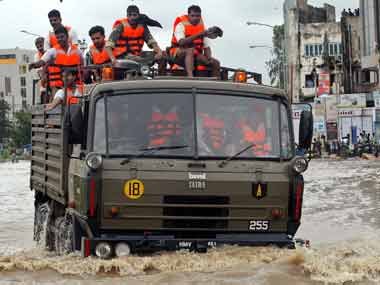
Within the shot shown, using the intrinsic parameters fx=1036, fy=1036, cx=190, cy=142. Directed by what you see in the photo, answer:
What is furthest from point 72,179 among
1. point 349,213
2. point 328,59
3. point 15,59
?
point 15,59

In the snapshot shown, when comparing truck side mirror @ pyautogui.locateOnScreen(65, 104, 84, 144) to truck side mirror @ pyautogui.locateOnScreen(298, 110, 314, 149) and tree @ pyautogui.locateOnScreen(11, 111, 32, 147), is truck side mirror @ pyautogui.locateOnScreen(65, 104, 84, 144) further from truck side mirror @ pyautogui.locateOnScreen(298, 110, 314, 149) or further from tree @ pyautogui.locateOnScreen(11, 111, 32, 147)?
tree @ pyautogui.locateOnScreen(11, 111, 32, 147)

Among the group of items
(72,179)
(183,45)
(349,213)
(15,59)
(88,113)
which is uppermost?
(15,59)

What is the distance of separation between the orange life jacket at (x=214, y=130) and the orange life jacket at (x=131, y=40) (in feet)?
9.88

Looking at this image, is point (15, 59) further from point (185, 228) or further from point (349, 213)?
point (185, 228)

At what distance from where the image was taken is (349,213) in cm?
Result: 2148

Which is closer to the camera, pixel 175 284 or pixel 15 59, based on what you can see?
pixel 175 284

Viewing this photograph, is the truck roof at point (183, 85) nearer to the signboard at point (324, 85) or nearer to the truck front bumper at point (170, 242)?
the truck front bumper at point (170, 242)

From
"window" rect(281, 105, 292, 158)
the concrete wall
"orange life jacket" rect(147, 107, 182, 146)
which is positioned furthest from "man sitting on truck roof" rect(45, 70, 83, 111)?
the concrete wall

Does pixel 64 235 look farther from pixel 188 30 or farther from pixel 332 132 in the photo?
pixel 332 132

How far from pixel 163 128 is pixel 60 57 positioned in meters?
3.92

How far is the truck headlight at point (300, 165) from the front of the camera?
10.1 meters

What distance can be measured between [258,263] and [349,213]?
11790 millimetres

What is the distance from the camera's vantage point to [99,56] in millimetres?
13062

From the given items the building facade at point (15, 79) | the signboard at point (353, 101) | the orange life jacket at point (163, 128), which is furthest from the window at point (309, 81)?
the orange life jacket at point (163, 128)
